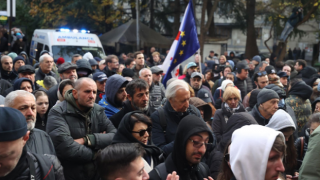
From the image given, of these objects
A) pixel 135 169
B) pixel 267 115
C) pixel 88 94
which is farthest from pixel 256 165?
pixel 267 115

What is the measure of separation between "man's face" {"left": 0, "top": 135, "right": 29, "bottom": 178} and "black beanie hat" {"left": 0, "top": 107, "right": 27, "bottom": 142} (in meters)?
0.03

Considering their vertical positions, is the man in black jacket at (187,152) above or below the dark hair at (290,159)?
above

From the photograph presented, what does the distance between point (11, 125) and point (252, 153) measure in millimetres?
1482

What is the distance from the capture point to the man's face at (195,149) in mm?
3000

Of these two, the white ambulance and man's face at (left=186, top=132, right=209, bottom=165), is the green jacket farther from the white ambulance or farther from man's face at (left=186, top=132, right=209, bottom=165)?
the white ambulance

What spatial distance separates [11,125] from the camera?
7.55ft

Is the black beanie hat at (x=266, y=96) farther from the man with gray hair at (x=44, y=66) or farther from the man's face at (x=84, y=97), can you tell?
the man with gray hair at (x=44, y=66)

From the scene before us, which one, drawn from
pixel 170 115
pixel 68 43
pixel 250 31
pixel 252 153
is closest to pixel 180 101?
pixel 170 115

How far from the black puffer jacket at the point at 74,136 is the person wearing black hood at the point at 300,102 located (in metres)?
3.71

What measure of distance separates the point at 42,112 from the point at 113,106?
0.94 meters

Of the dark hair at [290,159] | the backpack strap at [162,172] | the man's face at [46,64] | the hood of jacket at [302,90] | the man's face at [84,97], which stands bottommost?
the dark hair at [290,159]

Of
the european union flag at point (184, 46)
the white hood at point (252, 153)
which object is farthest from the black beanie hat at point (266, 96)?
the european union flag at point (184, 46)

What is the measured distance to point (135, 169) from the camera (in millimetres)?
2533

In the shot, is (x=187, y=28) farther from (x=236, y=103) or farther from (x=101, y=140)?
(x=101, y=140)
